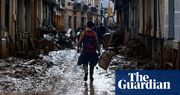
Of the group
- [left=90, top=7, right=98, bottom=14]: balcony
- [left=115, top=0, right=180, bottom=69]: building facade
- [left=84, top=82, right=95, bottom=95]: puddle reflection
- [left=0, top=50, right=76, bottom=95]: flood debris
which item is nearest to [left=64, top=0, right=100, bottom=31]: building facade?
[left=90, top=7, right=98, bottom=14]: balcony

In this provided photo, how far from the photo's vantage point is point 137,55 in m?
25.0

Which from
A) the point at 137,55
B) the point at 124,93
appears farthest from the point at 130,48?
the point at 124,93

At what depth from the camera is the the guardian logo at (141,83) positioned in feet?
23.5

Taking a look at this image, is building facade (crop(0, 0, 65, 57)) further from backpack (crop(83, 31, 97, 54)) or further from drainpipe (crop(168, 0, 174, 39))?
drainpipe (crop(168, 0, 174, 39))

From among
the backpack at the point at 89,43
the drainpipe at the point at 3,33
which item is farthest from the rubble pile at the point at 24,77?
the drainpipe at the point at 3,33

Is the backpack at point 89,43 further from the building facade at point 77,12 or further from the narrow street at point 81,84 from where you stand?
the building facade at point 77,12

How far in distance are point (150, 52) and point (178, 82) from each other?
15833 mm

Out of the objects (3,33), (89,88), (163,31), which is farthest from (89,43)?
(3,33)

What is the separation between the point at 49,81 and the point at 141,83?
8205mm

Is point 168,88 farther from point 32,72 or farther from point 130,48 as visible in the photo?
point 130,48

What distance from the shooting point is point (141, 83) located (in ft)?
23.6

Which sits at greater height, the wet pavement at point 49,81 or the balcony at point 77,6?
the balcony at point 77,6

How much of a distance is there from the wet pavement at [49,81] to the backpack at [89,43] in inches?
35.2

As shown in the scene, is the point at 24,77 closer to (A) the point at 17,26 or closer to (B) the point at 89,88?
(B) the point at 89,88
